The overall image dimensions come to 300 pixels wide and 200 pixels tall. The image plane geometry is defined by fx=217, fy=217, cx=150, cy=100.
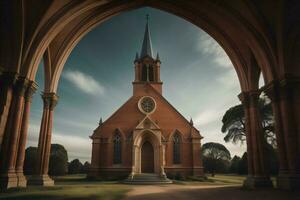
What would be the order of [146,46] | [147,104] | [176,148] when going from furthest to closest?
[146,46]
[147,104]
[176,148]

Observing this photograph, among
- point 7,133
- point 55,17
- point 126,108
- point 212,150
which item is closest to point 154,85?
point 126,108

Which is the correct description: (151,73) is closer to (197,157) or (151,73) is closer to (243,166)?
(197,157)

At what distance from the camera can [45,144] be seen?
12.2 metres

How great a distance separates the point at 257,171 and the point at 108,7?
12555 mm

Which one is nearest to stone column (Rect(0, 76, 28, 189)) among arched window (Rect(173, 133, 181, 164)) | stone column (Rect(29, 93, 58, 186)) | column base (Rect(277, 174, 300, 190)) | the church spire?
stone column (Rect(29, 93, 58, 186))

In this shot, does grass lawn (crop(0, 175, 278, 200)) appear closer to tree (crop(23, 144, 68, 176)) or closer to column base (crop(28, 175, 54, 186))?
column base (crop(28, 175, 54, 186))

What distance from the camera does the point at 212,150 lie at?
56.5 meters

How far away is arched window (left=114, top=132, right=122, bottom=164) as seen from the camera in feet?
88.1

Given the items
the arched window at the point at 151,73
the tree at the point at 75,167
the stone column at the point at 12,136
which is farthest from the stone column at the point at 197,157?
the tree at the point at 75,167

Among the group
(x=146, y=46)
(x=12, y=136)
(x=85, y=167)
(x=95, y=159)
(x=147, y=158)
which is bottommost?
(x=85, y=167)

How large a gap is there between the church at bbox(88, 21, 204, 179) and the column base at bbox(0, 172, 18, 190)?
53.8ft

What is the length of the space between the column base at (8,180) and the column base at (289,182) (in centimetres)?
1137

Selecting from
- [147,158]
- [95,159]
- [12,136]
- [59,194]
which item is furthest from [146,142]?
[12,136]

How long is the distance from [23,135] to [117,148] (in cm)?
1792
